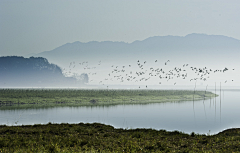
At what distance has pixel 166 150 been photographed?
17.2 m

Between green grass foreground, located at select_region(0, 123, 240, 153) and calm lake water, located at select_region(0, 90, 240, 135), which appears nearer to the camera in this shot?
green grass foreground, located at select_region(0, 123, 240, 153)

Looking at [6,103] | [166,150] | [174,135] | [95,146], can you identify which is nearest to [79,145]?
[95,146]

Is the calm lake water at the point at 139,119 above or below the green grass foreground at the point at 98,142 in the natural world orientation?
below

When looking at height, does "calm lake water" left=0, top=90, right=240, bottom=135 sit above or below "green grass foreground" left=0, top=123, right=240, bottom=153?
below

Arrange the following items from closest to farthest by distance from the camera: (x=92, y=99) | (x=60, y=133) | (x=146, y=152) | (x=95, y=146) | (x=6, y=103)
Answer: (x=146, y=152) → (x=95, y=146) → (x=60, y=133) → (x=6, y=103) → (x=92, y=99)

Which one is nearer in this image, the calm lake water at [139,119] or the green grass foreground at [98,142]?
the green grass foreground at [98,142]

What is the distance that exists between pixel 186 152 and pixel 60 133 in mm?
10977

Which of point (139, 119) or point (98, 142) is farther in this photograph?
point (139, 119)

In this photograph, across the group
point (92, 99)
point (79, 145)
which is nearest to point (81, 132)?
point (79, 145)

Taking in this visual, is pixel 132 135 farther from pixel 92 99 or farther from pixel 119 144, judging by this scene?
pixel 92 99

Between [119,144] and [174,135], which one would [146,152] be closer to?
[119,144]

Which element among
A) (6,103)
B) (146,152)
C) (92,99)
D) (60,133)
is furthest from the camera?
(92,99)

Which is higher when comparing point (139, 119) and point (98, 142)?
point (98, 142)

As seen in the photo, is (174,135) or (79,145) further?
(174,135)
